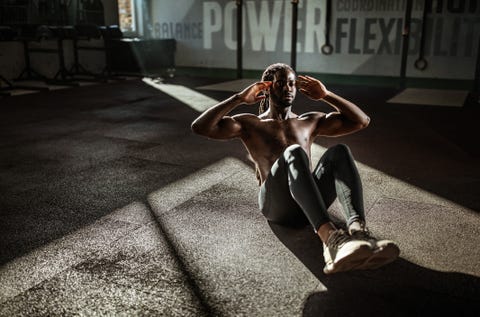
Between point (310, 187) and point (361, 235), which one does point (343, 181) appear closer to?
point (310, 187)

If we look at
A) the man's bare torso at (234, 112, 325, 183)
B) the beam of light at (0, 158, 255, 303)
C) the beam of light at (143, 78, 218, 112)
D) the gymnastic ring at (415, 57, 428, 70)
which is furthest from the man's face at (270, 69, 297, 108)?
the gymnastic ring at (415, 57, 428, 70)

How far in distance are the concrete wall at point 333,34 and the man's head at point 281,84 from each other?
7.21 meters

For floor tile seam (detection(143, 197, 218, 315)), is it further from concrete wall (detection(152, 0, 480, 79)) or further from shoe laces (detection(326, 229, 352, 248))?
concrete wall (detection(152, 0, 480, 79))

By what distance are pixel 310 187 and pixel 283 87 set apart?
57 centimetres

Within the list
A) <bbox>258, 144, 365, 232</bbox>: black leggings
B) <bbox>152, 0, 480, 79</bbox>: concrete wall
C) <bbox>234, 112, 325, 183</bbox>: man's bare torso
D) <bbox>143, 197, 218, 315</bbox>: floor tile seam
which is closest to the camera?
<bbox>143, 197, 218, 315</bbox>: floor tile seam

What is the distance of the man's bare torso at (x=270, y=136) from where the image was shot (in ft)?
7.37

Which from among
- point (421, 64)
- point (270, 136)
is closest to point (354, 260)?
point (270, 136)

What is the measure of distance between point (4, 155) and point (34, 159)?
35 cm

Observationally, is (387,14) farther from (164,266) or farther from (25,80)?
(164,266)

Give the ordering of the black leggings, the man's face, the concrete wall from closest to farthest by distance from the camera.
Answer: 1. the black leggings
2. the man's face
3. the concrete wall

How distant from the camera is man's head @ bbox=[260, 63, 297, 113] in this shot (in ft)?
6.97

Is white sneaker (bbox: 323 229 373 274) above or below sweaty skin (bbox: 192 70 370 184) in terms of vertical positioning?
below

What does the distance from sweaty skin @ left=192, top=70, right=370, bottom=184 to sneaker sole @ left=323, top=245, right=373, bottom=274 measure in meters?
0.74

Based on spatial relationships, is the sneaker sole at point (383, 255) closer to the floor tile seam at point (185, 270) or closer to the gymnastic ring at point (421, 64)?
the floor tile seam at point (185, 270)
